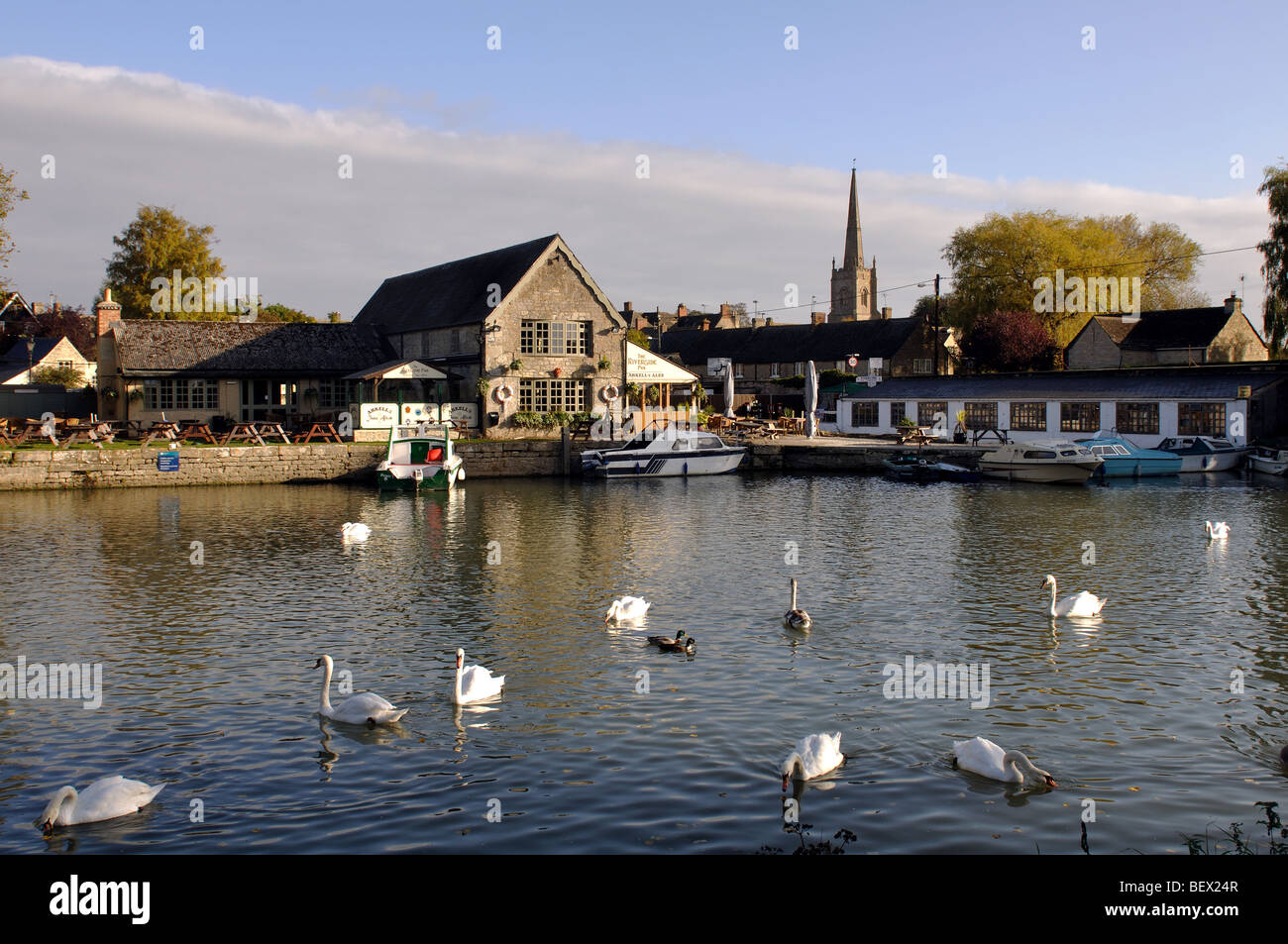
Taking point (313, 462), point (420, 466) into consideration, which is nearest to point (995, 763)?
point (420, 466)

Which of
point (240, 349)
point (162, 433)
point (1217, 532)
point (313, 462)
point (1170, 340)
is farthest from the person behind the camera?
point (1170, 340)

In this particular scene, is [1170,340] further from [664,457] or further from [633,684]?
[633,684]

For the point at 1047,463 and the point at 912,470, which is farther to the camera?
the point at 912,470

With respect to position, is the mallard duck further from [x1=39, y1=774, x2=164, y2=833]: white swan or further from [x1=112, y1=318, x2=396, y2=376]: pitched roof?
[x1=112, y1=318, x2=396, y2=376]: pitched roof

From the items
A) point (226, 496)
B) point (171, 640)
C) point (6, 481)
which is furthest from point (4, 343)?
point (171, 640)

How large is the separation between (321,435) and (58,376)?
4269cm

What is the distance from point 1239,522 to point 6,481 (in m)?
43.6

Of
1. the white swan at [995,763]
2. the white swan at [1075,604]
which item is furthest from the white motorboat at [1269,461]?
the white swan at [995,763]

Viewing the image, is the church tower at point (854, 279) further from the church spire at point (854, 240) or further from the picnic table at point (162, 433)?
the picnic table at point (162, 433)

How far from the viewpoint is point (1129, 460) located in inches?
1829

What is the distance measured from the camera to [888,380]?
68000 millimetres

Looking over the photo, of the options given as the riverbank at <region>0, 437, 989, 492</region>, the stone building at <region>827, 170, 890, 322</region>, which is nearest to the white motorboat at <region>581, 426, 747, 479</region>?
the riverbank at <region>0, 437, 989, 492</region>

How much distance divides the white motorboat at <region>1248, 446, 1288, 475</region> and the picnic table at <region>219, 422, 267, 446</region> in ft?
147

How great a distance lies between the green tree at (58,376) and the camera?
77.4 metres
